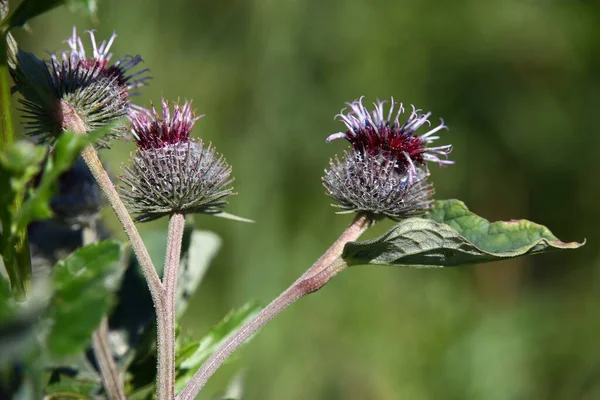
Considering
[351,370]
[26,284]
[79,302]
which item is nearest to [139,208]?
[26,284]

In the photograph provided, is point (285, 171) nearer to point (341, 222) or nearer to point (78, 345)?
point (341, 222)

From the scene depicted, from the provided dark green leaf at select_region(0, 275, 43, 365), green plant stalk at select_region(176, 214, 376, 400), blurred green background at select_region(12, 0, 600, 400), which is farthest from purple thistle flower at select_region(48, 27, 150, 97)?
blurred green background at select_region(12, 0, 600, 400)

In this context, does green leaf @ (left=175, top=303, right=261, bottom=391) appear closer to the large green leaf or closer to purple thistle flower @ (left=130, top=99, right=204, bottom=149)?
purple thistle flower @ (left=130, top=99, right=204, bottom=149)

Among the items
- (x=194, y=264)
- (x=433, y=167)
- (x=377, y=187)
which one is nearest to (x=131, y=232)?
(x=377, y=187)

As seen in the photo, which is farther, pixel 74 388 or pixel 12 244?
pixel 74 388

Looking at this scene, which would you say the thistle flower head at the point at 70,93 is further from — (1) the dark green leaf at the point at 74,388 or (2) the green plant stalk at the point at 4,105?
(1) the dark green leaf at the point at 74,388

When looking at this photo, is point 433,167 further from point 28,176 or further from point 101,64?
point 28,176
